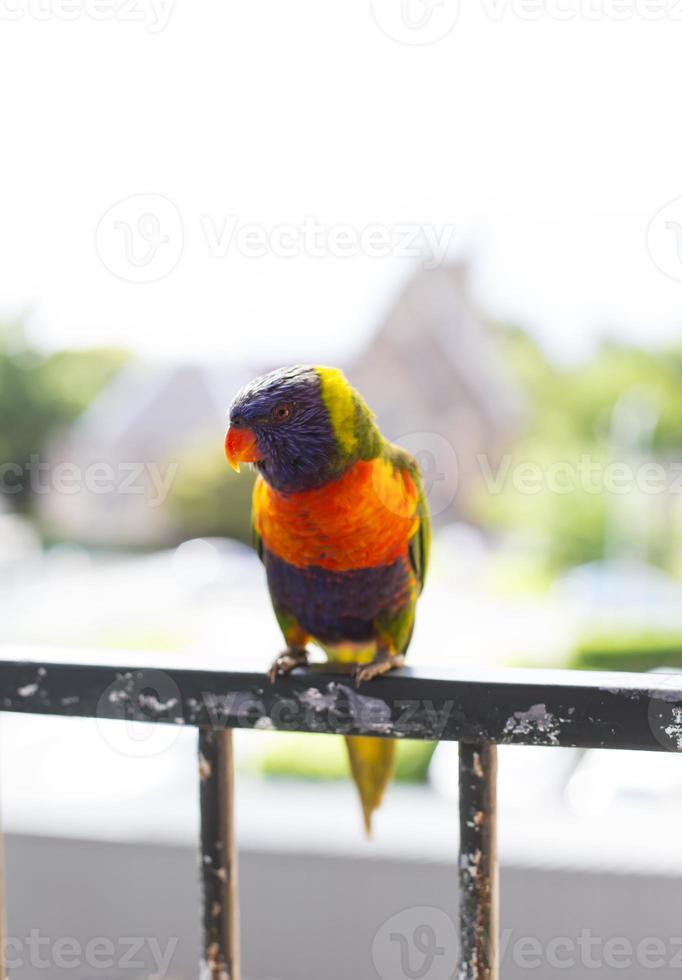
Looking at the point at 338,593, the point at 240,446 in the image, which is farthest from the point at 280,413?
the point at 338,593

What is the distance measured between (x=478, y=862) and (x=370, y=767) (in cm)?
42

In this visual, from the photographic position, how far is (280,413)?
3.15ft

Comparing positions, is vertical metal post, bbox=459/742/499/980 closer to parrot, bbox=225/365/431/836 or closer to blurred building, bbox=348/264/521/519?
parrot, bbox=225/365/431/836

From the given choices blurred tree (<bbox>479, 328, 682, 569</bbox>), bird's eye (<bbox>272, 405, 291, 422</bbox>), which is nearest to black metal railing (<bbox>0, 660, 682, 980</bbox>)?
bird's eye (<bbox>272, 405, 291, 422</bbox>)

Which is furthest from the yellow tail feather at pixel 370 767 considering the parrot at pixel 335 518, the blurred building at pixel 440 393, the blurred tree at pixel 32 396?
the blurred tree at pixel 32 396

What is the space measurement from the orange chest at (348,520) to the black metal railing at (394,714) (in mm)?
364

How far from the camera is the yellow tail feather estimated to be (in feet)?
3.24

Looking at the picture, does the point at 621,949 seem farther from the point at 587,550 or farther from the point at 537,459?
the point at 537,459

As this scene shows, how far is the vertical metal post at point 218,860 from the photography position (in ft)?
2.06

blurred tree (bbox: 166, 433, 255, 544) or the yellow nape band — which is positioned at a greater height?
the yellow nape band

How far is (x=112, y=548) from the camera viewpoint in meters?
12.9

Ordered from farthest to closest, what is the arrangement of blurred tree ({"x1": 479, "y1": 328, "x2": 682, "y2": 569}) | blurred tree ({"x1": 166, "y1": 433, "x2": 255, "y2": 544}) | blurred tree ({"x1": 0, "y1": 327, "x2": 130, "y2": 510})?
1. blurred tree ({"x1": 0, "y1": 327, "x2": 130, "y2": 510})
2. blurred tree ({"x1": 166, "y1": 433, "x2": 255, "y2": 544})
3. blurred tree ({"x1": 479, "y1": 328, "x2": 682, "y2": 569})

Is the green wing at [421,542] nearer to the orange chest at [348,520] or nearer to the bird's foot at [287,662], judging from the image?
the orange chest at [348,520]

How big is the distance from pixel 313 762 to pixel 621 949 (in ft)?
4.54
